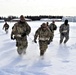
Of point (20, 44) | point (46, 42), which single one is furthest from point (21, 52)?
point (46, 42)

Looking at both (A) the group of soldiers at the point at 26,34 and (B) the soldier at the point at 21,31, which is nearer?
(A) the group of soldiers at the point at 26,34

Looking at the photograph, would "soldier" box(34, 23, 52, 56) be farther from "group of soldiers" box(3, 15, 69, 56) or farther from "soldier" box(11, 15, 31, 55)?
"soldier" box(11, 15, 31, 55)

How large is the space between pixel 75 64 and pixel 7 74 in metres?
2.91

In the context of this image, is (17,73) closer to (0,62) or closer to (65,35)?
(0,62)

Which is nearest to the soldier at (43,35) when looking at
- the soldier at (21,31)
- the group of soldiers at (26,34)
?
the group of soldiers at (26,34)

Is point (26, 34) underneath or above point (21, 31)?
underneath

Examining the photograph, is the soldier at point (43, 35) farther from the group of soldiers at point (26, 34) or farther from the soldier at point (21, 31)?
the soldier at point (21, 31)

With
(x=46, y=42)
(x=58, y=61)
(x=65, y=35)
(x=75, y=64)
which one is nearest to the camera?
(x=75, y=64)

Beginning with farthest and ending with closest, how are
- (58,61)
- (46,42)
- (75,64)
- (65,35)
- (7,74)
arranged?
(65,35) < (46,42) < (58,61) < (75,64) < (7,74)

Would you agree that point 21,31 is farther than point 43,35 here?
Yes

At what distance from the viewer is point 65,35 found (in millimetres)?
17219

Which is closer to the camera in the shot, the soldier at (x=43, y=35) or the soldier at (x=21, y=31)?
the soldier at (x=43, y=35)

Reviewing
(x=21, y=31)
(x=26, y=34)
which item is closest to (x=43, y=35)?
(x=26, y=34)

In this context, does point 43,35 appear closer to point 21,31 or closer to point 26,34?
point 26,34
